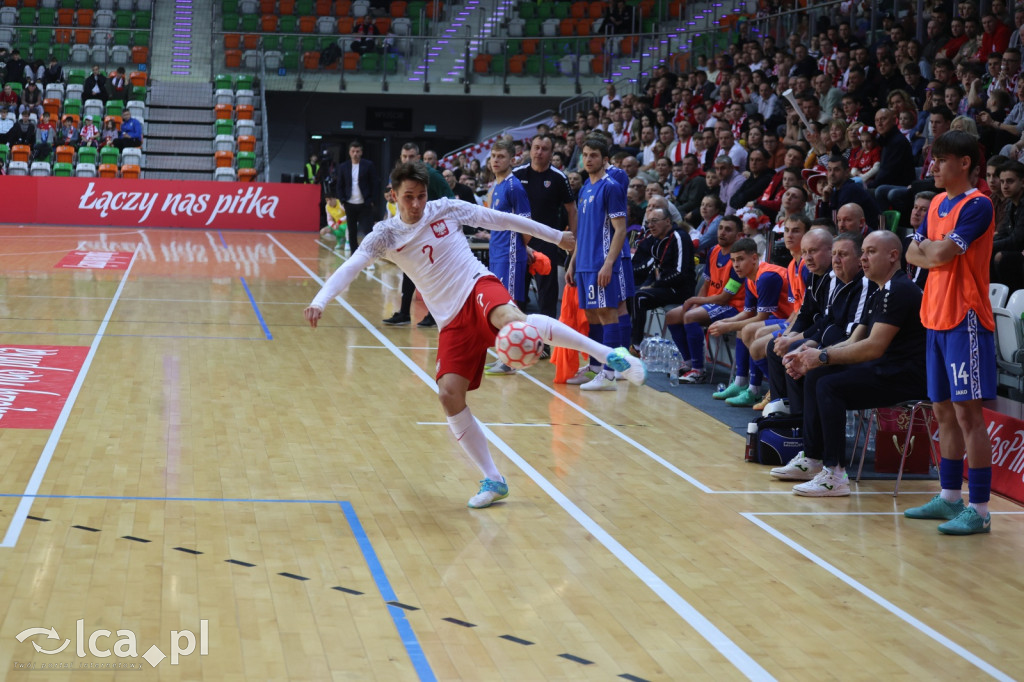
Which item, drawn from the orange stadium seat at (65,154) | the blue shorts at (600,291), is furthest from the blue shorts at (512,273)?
the orange stadium seat at (65,154)

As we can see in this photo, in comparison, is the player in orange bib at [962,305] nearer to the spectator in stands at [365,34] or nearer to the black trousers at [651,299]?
the black trousers at [651,299]

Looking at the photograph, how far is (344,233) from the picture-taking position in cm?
2423

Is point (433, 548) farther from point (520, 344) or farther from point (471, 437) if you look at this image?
point (520, 344)

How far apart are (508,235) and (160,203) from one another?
18419 millimetres

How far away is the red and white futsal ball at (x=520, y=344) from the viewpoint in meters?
5.94

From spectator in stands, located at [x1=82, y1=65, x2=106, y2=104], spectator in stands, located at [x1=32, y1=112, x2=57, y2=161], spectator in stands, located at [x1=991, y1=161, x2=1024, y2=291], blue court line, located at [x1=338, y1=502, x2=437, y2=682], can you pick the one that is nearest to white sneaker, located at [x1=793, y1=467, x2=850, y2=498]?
blue court line, located at [x1=338, y1=502, x2=437, y2=682]

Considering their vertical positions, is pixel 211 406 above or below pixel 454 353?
below

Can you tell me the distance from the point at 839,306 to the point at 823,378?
791 mm

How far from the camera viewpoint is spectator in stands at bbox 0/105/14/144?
2828 cm

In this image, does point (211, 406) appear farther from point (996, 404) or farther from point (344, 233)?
point (344, 233)

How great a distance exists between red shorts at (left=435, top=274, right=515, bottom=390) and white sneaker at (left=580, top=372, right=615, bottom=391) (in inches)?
158

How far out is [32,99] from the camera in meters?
29.5

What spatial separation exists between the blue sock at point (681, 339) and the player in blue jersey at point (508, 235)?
1492 mm

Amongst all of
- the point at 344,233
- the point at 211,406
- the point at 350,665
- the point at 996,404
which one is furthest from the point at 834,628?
the point at 344,233
